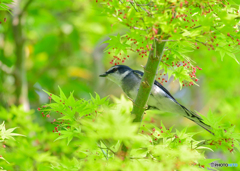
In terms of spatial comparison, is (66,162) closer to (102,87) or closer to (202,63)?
(102,87)

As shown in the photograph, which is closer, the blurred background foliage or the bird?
the bird

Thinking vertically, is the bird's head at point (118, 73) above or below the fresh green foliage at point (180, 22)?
below

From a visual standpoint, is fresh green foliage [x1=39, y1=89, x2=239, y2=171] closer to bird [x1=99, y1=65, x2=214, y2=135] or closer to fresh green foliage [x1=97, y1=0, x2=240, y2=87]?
fresh green foliage [x1=97, y1=0, x2=240, y2=87]

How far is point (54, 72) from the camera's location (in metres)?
7.22

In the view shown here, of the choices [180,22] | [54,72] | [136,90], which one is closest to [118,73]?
[136,90]

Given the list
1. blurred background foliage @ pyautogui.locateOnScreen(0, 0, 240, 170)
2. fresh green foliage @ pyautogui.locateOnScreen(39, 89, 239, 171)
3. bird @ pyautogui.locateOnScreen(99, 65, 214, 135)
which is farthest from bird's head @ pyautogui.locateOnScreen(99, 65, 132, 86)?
fresh green foliage @ pyautogui.locateOnScreen(39, 89, 239, 171)

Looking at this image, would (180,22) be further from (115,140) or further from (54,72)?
(54,72)

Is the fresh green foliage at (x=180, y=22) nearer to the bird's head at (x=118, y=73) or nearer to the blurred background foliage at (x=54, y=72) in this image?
the bird's head at (x=118, y=73)

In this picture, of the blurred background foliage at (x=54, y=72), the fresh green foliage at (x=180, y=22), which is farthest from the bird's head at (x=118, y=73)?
the fresh green foliage at (x=180, y=22)

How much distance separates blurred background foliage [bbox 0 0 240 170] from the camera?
3.57m

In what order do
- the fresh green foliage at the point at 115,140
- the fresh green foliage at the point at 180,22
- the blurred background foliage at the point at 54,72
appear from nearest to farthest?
the fresh green foliage at the point at 115,140
the fresh green foliage at the point at 180,22
the blurred background foliage at the point at 54,72

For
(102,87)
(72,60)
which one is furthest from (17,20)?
(72,60)

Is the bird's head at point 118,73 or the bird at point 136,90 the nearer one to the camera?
the bird at point 136,90

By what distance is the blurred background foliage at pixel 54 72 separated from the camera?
141 inches
